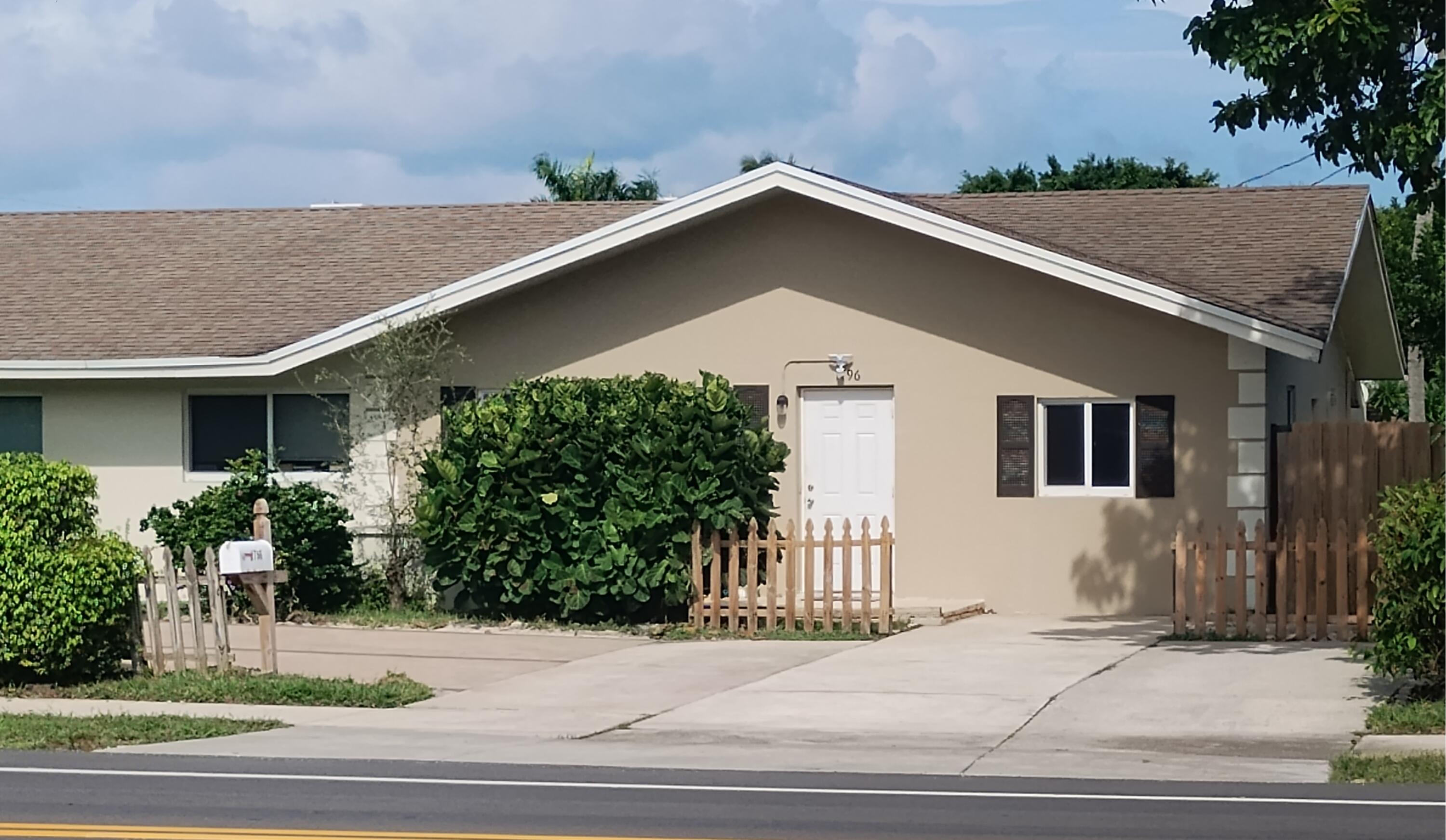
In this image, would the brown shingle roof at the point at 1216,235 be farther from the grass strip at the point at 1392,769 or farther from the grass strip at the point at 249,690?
the grass strip at the point at 249,690

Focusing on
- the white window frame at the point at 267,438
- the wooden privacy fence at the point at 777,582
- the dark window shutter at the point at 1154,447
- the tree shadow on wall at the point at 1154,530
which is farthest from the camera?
the white window frame at the point at 267,438

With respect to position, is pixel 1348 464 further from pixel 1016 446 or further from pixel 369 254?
pixel 369 254

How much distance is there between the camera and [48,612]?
14.4 meters

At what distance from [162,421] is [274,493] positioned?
2.58 m

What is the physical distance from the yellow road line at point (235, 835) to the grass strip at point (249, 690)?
195 inches

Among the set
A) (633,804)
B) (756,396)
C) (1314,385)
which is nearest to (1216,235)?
(1314,385)

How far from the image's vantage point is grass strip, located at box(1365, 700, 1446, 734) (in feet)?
39.9

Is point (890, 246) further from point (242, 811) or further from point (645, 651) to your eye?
point (242, 811)

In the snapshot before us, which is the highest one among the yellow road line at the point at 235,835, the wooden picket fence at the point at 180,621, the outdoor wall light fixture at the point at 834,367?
the outdoor wall light fixture at the point at 834,367

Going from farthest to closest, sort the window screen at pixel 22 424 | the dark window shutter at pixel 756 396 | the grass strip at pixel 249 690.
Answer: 1. the window screen at pixel 22 424
2. the dark window shutter at pixel 756 396
3. the grass strip at pixel 249 690

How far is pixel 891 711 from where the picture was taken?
→ 1336 centimetres

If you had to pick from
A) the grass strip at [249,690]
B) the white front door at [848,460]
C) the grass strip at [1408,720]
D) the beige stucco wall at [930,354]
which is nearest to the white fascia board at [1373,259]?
the beige stucco wall at [930,354]

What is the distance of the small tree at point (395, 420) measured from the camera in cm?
2008

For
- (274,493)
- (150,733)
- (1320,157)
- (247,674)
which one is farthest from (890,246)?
(150,733)
